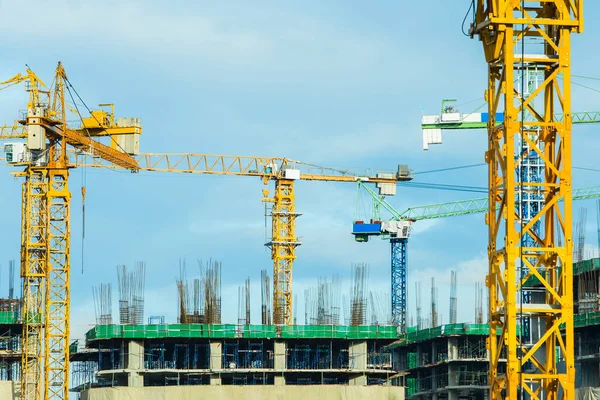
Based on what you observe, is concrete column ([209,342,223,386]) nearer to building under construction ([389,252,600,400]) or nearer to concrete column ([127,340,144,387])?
concrete column ([127,340,144,387])

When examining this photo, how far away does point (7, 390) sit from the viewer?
114m

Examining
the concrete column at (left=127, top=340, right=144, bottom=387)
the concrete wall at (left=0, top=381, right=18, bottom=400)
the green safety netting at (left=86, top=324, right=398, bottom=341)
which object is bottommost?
the concrete wall at (left=0, top=381, right=18, bottom=400)

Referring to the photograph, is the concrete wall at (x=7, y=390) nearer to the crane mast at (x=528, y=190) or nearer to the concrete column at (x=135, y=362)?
the concrete column at (x=135, y=362)

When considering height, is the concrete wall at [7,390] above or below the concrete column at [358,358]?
below

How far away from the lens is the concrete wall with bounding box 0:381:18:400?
113 metres

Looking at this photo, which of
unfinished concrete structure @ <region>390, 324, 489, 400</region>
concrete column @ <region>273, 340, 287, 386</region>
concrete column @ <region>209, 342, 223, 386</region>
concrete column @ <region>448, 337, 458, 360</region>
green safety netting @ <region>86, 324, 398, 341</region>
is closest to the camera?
green safety netting @ <region>86, 324, 398, 341</region>

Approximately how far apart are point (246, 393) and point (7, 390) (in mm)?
22163

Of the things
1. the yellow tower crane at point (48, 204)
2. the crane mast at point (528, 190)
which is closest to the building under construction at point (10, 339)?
the yellow tower crane at point (48, 204)

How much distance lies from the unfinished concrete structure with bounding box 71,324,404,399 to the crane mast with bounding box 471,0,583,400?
67321mm

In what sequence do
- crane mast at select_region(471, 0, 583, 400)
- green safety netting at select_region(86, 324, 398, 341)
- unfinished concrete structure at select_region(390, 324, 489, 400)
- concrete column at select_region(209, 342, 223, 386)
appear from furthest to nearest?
unfinished concrete structure at select_region(390, 324, 489, 400) < concrete column at select_region(209, 342, 223, 386) < green safety netting at select_region(86, 324, 398, 341) < crane mast at select_region(471, 0, 583, 400)

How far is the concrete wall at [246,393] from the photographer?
106m

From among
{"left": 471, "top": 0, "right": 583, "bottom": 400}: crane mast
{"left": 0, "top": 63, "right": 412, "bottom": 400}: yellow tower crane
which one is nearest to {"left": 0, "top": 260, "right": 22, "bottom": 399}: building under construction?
{"left": 0, "top": 63, "right": 412, "bottom": 400}: yellow tower crane

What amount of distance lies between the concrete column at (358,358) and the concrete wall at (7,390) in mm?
29450

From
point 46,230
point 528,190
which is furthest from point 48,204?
point 528,190
